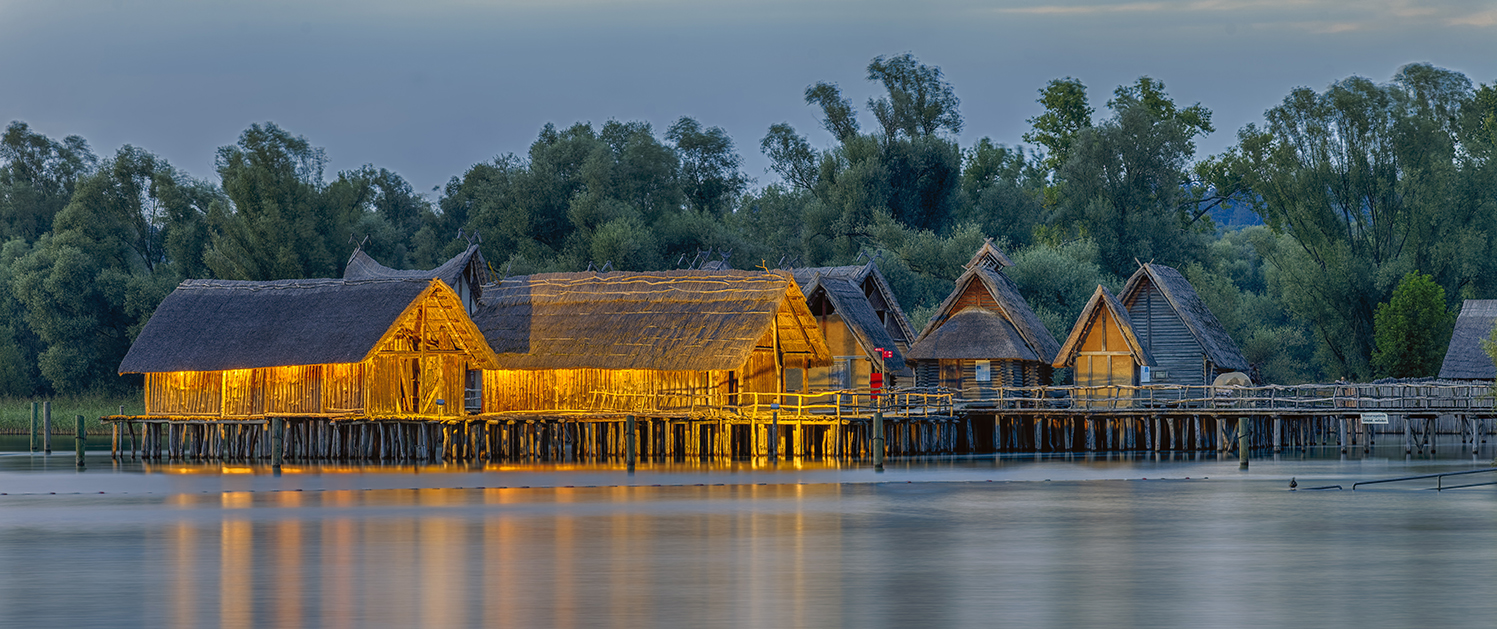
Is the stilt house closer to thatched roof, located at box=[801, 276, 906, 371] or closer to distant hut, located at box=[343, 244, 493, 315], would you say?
thatched roof, located at box=[801, 276, 906, 371]

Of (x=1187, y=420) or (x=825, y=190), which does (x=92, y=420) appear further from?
(x=1187, y=420)

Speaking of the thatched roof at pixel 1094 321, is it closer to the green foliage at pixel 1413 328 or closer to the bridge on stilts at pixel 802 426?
the bridge on stilts at pixel 802 426

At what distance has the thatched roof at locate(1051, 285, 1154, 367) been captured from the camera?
6162 cm

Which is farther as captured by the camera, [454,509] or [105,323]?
[105,323]

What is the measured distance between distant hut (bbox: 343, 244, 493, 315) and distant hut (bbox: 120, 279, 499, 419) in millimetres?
10615

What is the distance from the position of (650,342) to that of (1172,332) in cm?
1945

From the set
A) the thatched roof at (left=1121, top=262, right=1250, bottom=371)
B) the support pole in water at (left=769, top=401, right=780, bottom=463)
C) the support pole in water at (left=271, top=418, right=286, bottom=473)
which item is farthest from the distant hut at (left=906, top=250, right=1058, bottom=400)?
the support pole in water at (left=271, top=418, right=286, bottom=473)

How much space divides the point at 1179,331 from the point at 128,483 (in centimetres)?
3589

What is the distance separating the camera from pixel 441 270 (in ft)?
226

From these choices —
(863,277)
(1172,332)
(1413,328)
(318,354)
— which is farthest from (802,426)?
(1413,328)

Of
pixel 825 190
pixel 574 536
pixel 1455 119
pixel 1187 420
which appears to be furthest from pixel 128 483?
pixel 1455 119

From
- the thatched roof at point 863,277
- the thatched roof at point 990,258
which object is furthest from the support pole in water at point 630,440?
the thatched roof at point 990,258

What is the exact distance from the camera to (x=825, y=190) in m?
91.6

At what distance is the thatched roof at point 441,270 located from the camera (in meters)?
68.2
